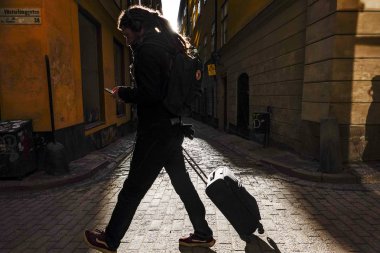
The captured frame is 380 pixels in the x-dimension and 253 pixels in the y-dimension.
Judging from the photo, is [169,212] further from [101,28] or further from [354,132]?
[101,28]

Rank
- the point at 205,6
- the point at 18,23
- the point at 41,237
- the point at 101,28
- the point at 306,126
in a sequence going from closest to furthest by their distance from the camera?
the point at 41,237, the point at 18,23, the point at 306,126, the point at 101,28, the point at 205,6

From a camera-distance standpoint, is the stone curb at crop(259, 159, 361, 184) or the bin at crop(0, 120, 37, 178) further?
the bin at crop(0, 120, 37, 178)

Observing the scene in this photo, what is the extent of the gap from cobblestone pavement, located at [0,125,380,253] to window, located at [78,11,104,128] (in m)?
3.99

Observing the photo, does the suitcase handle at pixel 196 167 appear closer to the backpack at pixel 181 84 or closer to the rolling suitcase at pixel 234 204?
the rolling suitcase at pixel 234 204

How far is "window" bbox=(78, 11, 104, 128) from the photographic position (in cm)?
818

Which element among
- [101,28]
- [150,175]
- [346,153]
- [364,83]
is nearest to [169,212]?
[150,175]

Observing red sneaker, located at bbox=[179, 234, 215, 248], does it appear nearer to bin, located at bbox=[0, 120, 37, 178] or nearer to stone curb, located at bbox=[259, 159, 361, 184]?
stone curb, located at bbox=[259, 159, 361, 184]

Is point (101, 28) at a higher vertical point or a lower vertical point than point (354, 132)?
higher

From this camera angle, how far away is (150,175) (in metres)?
2.32

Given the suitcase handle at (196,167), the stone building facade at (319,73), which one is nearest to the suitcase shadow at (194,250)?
the suitcase handle at (196,167)

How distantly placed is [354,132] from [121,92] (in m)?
4.92

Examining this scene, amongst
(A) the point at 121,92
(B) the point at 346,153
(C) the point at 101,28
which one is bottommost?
(B) the point at 346,153

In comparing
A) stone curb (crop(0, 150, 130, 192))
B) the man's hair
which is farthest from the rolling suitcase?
stone curb (crop(0, 150, 130, 192))

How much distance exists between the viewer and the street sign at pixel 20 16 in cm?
523
